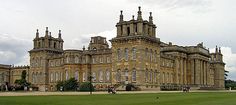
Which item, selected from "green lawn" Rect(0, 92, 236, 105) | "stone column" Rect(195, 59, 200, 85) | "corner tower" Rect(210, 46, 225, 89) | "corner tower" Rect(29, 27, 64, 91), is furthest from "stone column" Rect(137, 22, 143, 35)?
"corner tower" Rect(210, 46, 225, 89)

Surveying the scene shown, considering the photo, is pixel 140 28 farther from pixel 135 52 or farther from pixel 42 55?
pixel 42 55

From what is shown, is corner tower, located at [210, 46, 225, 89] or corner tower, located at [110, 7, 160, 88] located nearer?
corner tower, located at [110, 7, 160, 88]

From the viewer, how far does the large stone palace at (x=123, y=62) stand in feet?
247

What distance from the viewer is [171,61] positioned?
313 ft

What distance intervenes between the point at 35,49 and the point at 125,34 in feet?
114

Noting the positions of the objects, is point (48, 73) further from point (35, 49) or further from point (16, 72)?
point (16, 72)

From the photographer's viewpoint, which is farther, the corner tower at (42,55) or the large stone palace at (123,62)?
the corner tower at (42,55)

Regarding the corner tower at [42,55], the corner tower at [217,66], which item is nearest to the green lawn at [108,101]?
the corner tower at [42,55]

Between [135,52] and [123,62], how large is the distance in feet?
11.7

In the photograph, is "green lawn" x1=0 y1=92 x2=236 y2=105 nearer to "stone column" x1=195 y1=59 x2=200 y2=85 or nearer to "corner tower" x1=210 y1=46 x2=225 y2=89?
"stone column" x1=195 y1=59 x2=200 y2=85

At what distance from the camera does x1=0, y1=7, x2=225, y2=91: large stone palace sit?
247 feet

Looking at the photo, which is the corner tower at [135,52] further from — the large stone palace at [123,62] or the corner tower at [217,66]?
the corner tower at [217,66]

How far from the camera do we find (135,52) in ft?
247

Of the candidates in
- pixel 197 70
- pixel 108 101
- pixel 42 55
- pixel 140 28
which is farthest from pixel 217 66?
pixel 108 101
